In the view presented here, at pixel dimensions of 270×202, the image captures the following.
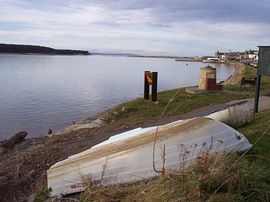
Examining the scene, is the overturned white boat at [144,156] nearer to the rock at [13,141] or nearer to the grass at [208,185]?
the grass at [208,185]

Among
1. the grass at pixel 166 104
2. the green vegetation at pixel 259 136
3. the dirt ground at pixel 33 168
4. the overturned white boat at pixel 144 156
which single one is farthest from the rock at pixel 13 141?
the green vegetation at pixel 259 136

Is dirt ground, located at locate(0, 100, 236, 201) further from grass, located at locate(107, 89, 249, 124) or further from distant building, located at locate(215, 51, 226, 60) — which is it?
distant building, located at locate(215, 51, 226, 60)

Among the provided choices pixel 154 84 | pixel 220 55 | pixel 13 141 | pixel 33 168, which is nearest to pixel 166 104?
pixel 154 84

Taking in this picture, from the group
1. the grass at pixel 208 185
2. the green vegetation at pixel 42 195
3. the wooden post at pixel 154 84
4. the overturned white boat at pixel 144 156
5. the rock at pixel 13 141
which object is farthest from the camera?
the wooden post at pixel 154 84

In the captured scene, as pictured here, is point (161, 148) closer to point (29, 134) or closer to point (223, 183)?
point (223, 183)

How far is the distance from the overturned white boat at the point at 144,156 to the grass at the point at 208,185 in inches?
22.4

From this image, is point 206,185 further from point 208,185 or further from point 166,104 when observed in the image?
point 166,104

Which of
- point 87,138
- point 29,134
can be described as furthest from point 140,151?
point 29,134

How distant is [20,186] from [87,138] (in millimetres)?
3103

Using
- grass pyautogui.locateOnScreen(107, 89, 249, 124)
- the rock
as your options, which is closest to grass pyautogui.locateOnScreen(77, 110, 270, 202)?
the rock

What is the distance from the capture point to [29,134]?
53.4 ft

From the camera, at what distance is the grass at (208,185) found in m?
4.07

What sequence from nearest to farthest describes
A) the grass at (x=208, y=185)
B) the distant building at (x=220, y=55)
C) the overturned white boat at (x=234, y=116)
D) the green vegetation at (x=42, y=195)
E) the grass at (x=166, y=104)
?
1. the grass at (x=208, y=185)
2. the green vegetation at (x=42, y=195)
3. the overturned white boat at (x=234, y=116)
4. the grass at (x=166, y=104)
5. the distant building at (x=220, y=55)

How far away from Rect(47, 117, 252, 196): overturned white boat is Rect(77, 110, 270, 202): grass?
569 mm
